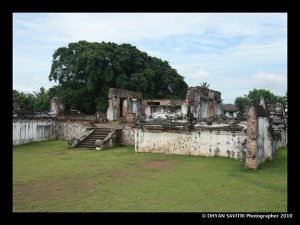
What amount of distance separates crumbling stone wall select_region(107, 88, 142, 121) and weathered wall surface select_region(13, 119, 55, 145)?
24.8 feet

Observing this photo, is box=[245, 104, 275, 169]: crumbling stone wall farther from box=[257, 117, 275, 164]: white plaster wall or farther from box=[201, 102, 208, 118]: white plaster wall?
box=[201, 102, 208, 118]: white plaster wall

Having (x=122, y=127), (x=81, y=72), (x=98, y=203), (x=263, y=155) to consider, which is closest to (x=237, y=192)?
(x=98, y=203)

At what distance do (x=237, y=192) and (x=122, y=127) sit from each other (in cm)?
1392

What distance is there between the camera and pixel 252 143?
1455cm

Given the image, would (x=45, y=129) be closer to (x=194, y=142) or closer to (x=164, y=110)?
(x=164, y=110)

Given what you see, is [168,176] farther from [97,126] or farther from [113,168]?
[97,126]

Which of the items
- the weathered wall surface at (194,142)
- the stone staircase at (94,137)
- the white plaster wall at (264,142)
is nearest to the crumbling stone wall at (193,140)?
the weathered wall surface at (194,142)

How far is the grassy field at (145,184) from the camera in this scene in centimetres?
941

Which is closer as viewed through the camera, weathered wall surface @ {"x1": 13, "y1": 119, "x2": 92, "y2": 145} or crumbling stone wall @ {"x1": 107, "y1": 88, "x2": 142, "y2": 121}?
weathered wall surface @ {"x1": 13, "y1": 119, "x2": 92, "y2": 145}

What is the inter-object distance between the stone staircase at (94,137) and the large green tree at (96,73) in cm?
1742

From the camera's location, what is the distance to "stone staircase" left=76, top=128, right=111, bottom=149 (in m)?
22.3

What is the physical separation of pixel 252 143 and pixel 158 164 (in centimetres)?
423

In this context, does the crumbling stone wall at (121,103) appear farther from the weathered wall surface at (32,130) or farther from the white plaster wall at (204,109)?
the weathered wall surface at (32,130)

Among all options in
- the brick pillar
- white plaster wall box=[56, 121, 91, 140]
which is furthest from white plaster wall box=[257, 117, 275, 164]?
white plaster wall box=[56, 121, 91, 140]
